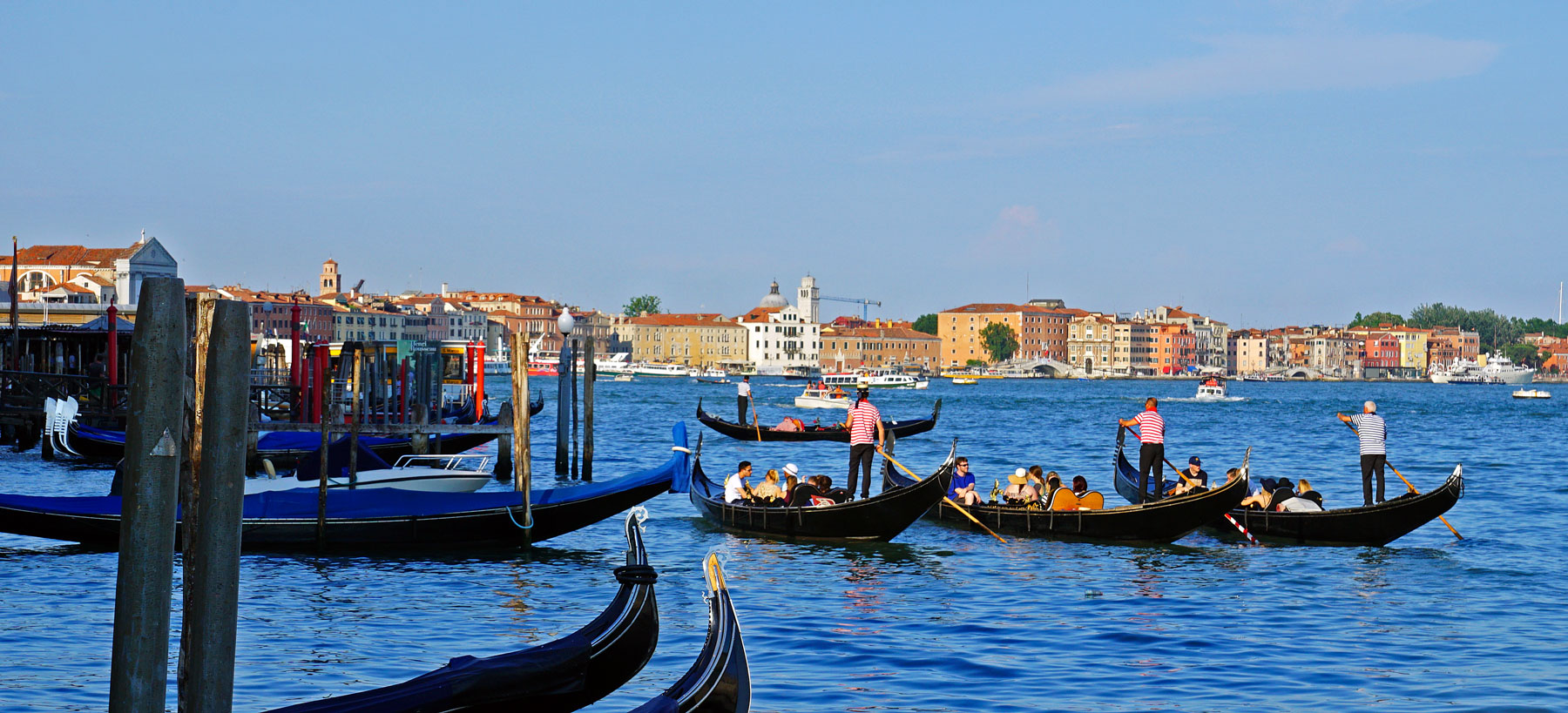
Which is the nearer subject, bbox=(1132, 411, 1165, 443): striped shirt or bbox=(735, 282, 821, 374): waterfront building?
bbox=(1132, 411, 1165, 443): striped shirt

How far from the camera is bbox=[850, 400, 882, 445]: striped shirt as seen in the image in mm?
12484

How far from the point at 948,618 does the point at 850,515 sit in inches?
123

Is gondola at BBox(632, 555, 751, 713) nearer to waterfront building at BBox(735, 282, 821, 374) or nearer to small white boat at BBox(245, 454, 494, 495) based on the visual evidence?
→ small white boat at BBox(245, 454, 494, 495)

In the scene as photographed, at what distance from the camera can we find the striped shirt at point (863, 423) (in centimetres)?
1248

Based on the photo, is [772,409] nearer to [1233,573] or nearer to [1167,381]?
[1233,573]

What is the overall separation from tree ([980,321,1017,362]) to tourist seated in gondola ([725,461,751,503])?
111 m

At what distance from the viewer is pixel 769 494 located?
39.6ft

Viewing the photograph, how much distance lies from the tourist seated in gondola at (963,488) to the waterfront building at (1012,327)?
11157cm

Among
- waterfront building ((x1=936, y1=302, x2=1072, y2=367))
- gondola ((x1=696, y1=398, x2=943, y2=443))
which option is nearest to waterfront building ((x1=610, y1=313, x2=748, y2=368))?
waterfront building ((x1=936, y1=302, x2=1072, y2=367))

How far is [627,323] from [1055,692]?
12137 centimetres

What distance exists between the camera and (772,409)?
162 feet

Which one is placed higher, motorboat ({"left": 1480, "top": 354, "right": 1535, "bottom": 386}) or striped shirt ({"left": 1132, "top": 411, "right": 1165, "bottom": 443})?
motorboat ({"left": 1480, "top": 354, "right": 1535, "bottom": 386})

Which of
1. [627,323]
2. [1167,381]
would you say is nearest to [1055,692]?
[1167,381]

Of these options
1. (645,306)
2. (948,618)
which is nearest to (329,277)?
(645,306)
